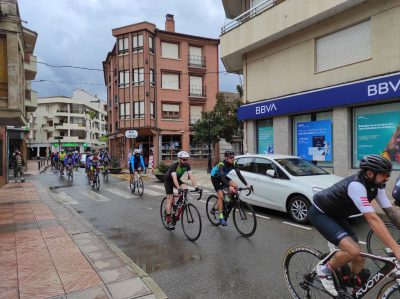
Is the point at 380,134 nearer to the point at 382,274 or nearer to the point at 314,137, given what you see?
the point at 314,137

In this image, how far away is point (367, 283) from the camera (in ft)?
10.2

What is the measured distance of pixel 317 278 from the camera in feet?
11.6

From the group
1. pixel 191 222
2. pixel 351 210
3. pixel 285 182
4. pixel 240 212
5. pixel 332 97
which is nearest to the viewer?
pixel 351 210

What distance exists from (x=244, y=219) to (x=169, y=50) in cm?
2938

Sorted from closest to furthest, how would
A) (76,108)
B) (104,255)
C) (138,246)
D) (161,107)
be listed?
(104,255), (138,246), (161,107), (76,108)

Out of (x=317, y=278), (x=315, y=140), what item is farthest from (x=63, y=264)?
(x=315, y=140)

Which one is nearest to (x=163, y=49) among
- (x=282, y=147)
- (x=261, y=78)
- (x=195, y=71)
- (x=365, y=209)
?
(x=195, y=71)

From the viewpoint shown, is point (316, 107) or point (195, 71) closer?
point (316, 107)

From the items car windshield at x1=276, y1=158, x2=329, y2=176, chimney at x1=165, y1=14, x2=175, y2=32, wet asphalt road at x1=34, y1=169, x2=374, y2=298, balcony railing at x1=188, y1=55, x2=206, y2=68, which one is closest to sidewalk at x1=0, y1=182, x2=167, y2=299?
wet asphalt road at x1=34, y1=169, x2=374, y2=298

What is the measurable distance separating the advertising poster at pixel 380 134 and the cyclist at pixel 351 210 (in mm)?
8483

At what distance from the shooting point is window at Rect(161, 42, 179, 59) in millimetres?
33625

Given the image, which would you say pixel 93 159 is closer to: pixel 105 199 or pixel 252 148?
pixel 105 199

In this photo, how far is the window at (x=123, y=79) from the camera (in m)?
33.9

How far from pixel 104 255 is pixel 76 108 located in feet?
249
